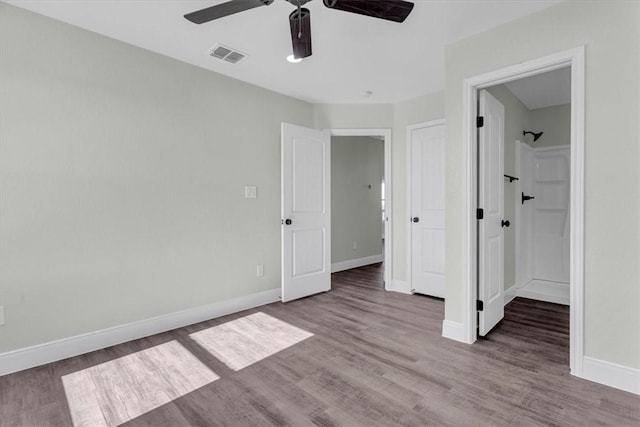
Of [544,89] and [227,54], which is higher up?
[227,54]

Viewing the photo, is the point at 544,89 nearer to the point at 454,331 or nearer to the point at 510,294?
the point at 510,294

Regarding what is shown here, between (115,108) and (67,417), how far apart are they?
7.30 ft

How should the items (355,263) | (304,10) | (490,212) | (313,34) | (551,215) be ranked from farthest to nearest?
(355,263)
(551,215)
(490,212)
(313,34)
(304,10)

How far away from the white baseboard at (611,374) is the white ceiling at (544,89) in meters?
2.39

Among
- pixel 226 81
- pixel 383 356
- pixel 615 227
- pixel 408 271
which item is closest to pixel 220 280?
pixel 383 356

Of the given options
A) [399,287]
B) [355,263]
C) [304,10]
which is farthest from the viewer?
[355,263]

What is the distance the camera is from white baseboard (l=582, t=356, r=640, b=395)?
1918mm

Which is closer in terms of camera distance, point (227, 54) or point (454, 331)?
point (454, 331)

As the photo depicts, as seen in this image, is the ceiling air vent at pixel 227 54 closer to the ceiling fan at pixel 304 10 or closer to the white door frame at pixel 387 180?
the ceiling fan at pixel 304 10

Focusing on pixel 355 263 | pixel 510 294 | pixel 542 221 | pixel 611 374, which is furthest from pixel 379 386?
pixel 355 263

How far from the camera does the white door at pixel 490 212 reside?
2.67 metres

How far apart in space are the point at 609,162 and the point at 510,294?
91.4 inches

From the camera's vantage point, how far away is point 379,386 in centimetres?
201

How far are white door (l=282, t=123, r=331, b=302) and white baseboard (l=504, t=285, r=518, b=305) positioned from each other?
2.14 meters
